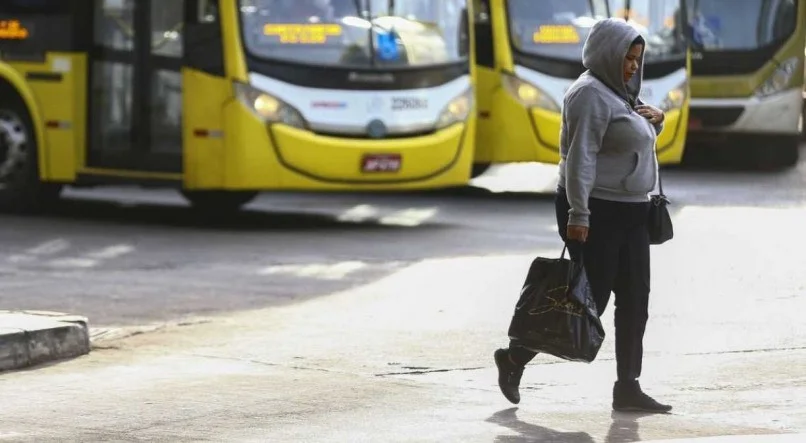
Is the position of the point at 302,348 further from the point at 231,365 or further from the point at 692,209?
the point at 692,209

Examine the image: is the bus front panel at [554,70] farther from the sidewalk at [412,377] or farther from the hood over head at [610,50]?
the hood over head at [610,50]

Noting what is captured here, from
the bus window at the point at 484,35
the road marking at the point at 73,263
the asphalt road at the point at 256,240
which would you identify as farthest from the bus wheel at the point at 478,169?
the road marking at the point at 73,263

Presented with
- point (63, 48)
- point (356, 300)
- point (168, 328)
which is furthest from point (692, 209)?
point (168, 328)

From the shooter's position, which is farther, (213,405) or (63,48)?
(63,48)

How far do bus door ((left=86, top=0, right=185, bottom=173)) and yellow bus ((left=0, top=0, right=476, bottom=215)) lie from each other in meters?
0.01

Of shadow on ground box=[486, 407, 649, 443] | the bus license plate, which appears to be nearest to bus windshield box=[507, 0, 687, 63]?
the bus license plate

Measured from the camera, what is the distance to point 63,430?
7930 millimetres

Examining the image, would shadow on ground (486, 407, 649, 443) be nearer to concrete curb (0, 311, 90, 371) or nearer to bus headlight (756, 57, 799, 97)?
concrete curb (0, 311, 90, 371)

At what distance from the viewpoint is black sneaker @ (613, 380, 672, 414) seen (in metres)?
8.38

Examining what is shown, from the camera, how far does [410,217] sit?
1844 centimetres

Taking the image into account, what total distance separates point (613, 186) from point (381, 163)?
28.1 feet

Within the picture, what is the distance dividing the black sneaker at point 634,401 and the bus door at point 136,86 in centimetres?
908

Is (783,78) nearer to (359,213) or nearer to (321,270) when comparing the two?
(359,213)

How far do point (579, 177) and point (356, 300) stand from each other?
4238 mm
